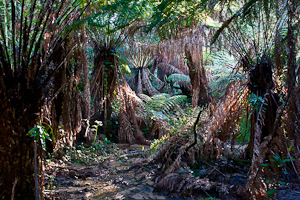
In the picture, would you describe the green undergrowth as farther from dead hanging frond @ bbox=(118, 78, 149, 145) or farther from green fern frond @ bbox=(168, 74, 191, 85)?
green fern frond @ bbox=(168, 74, 191, 85)

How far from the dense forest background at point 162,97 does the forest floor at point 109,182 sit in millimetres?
195

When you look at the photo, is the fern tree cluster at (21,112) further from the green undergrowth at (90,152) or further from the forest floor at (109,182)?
the green undergrowth at (90,152)

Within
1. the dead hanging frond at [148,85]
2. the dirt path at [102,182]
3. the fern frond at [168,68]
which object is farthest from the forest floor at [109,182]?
the fern frond at [168,68]

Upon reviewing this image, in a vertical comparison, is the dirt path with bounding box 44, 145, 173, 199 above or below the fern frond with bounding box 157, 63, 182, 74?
below

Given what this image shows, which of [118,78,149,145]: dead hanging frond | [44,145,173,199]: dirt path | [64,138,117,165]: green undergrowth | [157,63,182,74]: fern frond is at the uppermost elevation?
[157,63,182,74]: fern frond

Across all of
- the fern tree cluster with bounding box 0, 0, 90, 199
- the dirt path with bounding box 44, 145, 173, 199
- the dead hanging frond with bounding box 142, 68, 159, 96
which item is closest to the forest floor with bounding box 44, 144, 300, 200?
the dirt path with bounding box 44, 145, 173, 199

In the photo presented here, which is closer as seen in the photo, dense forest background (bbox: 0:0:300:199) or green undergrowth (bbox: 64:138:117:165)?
dense forest background (bbox: 0:0:300:199)

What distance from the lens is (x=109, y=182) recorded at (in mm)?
2848

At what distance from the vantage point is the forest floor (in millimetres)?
2342

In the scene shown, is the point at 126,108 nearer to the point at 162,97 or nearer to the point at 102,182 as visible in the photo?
the point at 162,97

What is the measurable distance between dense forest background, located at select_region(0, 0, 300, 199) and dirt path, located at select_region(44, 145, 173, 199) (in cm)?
28

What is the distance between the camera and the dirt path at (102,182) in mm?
2398

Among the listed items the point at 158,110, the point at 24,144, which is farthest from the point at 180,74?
the point at 24,144

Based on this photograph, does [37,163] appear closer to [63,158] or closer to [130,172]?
[130,172]
